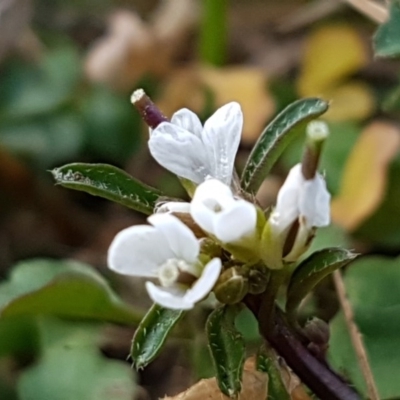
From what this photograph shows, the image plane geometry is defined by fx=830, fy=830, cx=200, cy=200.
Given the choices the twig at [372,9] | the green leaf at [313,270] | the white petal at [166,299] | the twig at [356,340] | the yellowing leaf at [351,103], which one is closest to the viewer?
the white petal at [166,299]

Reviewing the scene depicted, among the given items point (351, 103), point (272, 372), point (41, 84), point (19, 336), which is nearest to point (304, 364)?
point (272, 372)

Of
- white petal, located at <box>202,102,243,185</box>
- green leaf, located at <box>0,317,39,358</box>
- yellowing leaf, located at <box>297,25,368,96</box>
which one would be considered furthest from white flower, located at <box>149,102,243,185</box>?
yellowing leaf, located at <box>297,25,368,96</box>

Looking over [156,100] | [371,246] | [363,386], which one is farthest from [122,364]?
[156,100]

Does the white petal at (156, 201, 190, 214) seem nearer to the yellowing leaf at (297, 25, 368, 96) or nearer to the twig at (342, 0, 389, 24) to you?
the twig at (342, 0, 389, 24)

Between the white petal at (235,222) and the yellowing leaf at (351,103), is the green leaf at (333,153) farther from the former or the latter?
the white petal at (235,222)

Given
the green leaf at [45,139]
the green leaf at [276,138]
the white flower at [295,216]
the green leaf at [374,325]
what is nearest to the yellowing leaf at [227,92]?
the green leaf at [45,139]

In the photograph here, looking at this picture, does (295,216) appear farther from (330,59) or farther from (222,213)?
(330,59)

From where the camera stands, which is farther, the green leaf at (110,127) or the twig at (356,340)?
the green leaf at (110,127)
